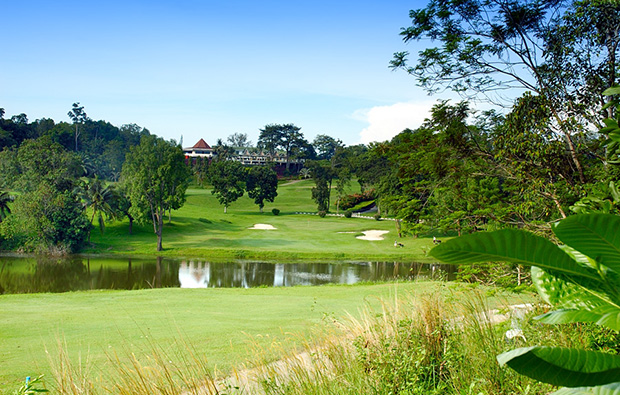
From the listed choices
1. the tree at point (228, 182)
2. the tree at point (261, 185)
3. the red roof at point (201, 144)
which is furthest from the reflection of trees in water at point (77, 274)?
the red roof at point (201, 144)

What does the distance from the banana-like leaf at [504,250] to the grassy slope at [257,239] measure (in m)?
23.5

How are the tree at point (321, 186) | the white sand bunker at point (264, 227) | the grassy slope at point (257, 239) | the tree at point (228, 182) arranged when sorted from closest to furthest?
the grassy slope at point (257, 239) < the white sand bunker at point (264, 227) < the tree at point (321, 186) < the tree at point (228, 182)

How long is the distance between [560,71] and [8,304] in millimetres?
14821

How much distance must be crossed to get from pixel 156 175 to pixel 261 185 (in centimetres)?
2380

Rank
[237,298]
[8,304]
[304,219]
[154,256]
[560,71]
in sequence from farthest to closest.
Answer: [304,219] → [154,256] → [237,298] → [8,304] → [560,71]

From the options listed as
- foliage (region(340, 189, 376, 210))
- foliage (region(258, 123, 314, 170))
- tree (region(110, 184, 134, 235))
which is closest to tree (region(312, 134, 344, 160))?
foliage (region(258, 123, 314, 170))

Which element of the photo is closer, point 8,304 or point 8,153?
point 8,304

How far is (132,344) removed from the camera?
7.62 meters

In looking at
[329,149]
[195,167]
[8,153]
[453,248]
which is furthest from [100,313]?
[329,149]

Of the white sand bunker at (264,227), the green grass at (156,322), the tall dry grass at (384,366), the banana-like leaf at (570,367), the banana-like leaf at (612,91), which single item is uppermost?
the banana-like leaf at (612,91)

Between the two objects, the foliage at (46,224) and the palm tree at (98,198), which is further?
the palm tree at (98,198)

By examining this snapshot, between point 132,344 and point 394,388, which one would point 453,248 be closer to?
point 394,388

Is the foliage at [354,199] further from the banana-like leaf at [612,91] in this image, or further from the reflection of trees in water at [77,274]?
the banana-like leaf at [612,91]

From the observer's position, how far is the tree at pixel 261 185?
5816cm
